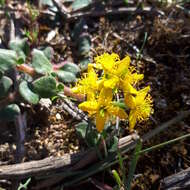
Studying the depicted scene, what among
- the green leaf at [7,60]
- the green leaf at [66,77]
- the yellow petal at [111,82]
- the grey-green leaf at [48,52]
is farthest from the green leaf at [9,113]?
the yellow petal at [111,82]

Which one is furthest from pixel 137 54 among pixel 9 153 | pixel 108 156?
pixel 9 153

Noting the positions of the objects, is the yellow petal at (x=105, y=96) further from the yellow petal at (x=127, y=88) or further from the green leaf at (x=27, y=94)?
the green leaf at (x=27, y=94)

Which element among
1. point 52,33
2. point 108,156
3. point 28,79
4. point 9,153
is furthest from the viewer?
point 52,33

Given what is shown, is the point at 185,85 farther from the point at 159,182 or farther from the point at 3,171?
the point at 3,171

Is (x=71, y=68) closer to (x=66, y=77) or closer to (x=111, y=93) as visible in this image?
(x=66, y=77)

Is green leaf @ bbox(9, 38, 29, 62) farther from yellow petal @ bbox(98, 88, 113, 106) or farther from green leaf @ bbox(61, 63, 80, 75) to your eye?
yellow petal @ bbox(98, 88, 113, 106)

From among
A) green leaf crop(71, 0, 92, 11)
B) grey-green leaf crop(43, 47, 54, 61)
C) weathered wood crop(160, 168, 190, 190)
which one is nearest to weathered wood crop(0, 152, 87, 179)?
weathered wood crop(160, 168, 190, 190)
